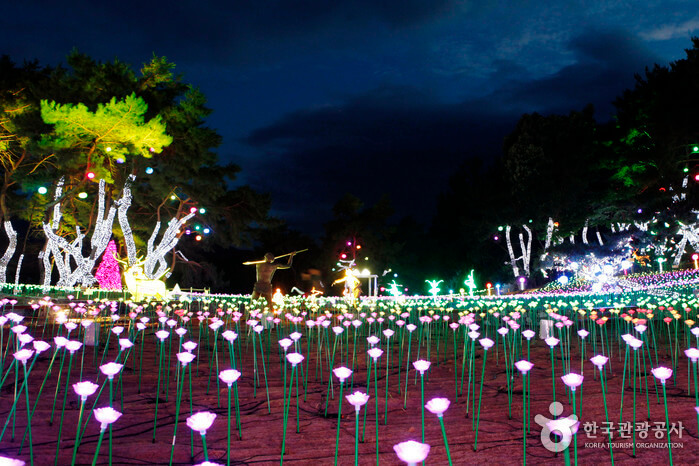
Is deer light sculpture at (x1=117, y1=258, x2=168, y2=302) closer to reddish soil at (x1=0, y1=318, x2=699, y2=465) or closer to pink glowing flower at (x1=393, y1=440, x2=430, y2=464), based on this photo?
reddish soil at (x1=0, y1=318, x2=699, y2=465)

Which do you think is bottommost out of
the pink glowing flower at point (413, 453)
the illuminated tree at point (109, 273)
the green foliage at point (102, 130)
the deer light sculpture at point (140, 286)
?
the pink glowing flower at point (413, 453)

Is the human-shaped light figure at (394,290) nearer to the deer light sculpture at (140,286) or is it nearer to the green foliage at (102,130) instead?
the deer light sculpture at (140,286)

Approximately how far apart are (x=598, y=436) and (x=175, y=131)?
20838 mm

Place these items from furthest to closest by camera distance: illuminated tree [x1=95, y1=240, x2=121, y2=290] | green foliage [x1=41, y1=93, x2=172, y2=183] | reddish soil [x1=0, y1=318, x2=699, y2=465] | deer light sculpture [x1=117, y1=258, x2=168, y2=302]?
1. illuminated tree [x1=95, y1=240, x2=121, y2=290]
2. green foliage [x1=41, y1=93, x2=172, y2=183]
3. deer light sculpture [x1=117, y1=258, x2=168, y2=302]
4. reddish soil [x1=0, y1=318, x2=699, y2=465]

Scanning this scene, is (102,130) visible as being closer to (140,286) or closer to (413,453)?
(140,286)

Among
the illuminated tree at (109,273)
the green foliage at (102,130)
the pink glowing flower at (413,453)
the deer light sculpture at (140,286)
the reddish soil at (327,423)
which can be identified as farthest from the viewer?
the illuminated tree at (109,273)

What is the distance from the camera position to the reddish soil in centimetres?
319

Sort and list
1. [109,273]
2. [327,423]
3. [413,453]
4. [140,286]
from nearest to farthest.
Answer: [413,453] < [327,423] < [140,286] < [109,273]

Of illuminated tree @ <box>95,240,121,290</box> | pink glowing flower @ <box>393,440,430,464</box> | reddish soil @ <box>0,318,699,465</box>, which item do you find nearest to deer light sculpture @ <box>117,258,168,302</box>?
reddish soil @ <box>0,318,699,465</box>

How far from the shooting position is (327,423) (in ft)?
13.1

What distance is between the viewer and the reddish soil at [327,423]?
3189 millimetres

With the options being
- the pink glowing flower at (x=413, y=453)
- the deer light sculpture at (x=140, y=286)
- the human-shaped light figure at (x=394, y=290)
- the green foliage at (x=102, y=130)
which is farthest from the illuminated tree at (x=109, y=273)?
the pink glowing flower at (x=413, y=453)

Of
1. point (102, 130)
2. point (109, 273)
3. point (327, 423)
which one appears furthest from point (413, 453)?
point (109, 273)

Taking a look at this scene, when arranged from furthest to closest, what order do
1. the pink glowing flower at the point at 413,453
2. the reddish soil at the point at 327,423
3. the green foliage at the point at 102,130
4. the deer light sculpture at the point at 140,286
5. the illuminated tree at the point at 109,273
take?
the illuminated tree at the point at 109,273 → the green foliage at the point at 102,130 → the deer light sculpture at the point at 140,286 → the reddish soil at the point at 327,423 → the pink glowing flower at the point at 413,453
